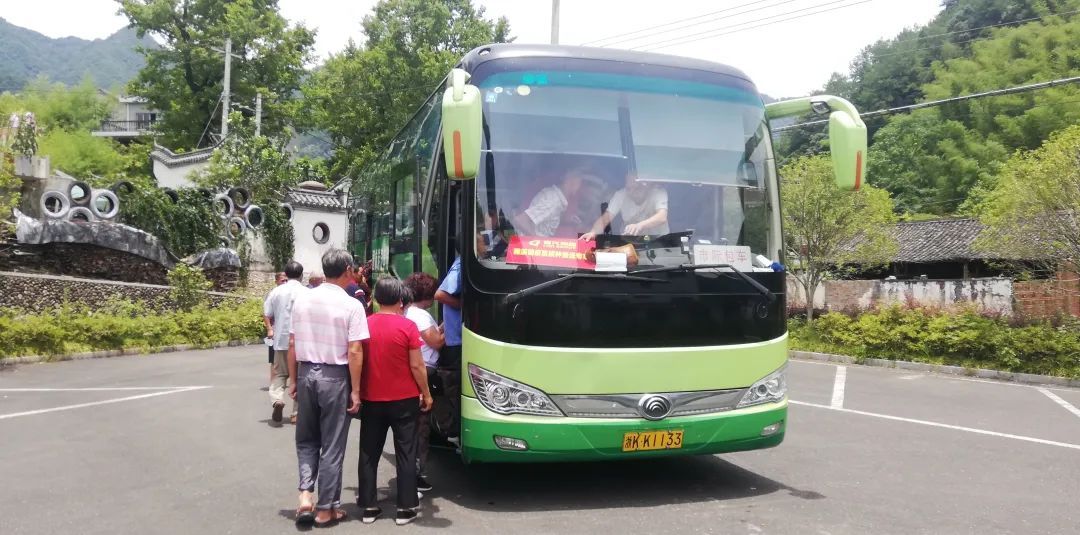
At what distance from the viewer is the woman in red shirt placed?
5.43 metres

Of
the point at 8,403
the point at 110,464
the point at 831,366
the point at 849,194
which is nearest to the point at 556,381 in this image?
the point at 110,464

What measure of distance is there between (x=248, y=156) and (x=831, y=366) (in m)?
21.3

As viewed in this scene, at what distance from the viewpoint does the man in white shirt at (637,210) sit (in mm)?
5762

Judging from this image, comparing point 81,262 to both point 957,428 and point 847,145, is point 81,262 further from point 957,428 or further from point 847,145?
Answer: point 847,145

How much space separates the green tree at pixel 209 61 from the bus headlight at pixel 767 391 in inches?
1472

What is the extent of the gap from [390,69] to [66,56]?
13911 centimetres

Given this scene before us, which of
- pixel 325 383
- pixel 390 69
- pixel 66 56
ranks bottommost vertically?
pixel 325 383

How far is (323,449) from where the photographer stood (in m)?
5.42

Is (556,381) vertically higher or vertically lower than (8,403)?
higher

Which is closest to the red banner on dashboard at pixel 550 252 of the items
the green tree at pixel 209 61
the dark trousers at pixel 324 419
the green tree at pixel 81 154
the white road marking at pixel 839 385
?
the dark trousers at pixel 324 419

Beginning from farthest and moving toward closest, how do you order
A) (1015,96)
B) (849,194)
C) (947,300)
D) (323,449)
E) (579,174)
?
(1015,96), (947,300), (849,194), (579,174), (323,449)

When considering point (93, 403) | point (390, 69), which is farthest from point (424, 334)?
point (390, 69)

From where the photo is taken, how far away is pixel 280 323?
9172mm

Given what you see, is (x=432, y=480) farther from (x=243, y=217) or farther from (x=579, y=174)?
(x=243, y=217)
